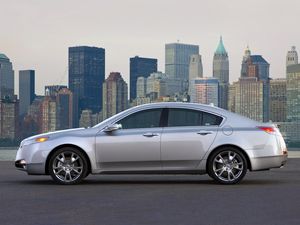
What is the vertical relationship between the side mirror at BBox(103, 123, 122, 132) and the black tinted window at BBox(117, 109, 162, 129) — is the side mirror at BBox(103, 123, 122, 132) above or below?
below

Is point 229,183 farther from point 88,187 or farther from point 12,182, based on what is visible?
point 12,182

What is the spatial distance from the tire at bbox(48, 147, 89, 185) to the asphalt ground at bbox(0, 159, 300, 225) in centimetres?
19

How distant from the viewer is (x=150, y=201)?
10.7 meters

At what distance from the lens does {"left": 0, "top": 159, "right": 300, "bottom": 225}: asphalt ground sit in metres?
8.87

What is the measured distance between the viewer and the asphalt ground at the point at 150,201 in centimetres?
887

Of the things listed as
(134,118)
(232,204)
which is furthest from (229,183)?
(232,204)

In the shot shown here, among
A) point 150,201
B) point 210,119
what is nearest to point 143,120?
point 210,119

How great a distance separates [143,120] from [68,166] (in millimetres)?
1468

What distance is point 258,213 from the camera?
938cm

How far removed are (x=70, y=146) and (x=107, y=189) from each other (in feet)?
4.05

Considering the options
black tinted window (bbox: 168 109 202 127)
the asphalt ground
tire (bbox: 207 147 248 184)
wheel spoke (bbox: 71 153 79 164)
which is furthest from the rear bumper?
wheel spoke (bbox: 71 153 79 164)

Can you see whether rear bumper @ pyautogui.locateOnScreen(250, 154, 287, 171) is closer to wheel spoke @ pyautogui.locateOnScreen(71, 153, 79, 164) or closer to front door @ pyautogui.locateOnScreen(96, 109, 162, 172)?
front door @ pyautogui.locateOnScreen(96, 109, 162, 172)

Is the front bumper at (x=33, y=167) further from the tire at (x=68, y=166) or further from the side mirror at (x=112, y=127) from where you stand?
the side mirror at (x=112, y=127)

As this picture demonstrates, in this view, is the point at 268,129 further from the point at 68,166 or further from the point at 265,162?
the point at 68,166
